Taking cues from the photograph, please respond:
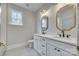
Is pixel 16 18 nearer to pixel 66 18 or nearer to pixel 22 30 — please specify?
pixel 22 30

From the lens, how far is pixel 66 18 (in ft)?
7.29

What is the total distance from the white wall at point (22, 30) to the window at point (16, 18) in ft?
0.44

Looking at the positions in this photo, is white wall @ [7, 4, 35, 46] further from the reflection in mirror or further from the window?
the reflection in mirror

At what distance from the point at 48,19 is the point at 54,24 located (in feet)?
1.62

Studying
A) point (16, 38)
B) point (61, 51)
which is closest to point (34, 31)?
point (16, 38)

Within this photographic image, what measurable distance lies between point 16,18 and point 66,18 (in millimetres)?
2156

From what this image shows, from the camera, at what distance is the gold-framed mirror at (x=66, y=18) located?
1.97 meters

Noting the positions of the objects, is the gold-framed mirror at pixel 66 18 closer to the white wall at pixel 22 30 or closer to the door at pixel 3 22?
the white wall at pixel 22 30

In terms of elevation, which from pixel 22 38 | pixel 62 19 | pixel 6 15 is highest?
pixel 6 15

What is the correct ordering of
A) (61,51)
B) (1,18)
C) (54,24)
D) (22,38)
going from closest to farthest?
(61,51)
(54,24)
(1,18)
(22,38)

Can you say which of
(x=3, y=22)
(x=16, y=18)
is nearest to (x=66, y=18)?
(x=16, y=18)

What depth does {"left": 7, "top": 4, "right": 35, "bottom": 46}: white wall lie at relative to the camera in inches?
133

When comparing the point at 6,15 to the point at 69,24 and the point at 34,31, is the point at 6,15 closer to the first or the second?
the point at 34,31

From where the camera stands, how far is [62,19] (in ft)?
7.86
